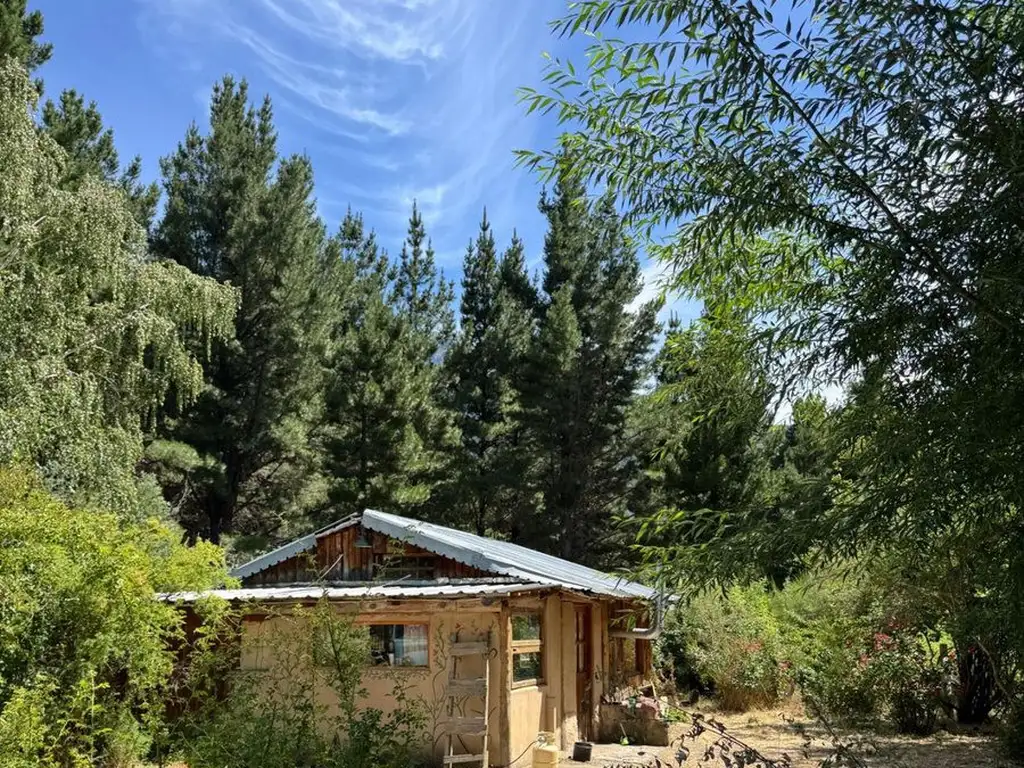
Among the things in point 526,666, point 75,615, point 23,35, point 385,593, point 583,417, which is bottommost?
point 526,666

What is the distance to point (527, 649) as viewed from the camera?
10.9m

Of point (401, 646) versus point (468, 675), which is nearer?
point (468, 675)

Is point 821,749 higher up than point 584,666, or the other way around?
point 584,666

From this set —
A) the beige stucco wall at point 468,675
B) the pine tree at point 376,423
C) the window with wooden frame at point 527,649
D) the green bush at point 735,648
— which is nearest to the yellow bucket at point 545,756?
the beige stucco wall at point 468,675

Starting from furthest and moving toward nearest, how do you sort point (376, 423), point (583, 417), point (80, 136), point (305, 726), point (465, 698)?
point (583, 417) < point (376, 423) < point (80, 136) < point (465, 698) < point (305, 726)

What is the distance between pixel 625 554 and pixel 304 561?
1136 centimetres

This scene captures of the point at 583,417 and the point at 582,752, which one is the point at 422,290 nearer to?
the point at 583,417

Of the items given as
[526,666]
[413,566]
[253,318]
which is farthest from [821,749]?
[253,318]

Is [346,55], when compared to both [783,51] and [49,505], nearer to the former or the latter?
[49,505]

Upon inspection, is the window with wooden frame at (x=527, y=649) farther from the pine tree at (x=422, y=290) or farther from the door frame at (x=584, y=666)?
the pine tree at (x=422, y=290)

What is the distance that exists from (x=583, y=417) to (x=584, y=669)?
386 inches

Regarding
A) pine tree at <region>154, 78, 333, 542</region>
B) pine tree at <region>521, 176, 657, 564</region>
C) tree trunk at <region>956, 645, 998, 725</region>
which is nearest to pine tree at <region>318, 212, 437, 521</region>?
pine tree at <region>154, 78, 333, 542</region>

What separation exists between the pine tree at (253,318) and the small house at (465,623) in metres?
8.29

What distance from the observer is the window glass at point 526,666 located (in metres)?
10.8
